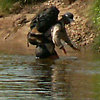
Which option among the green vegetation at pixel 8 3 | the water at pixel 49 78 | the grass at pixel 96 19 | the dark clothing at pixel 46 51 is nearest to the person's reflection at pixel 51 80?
the water at pixel 49 78

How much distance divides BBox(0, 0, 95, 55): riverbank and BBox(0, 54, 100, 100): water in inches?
120

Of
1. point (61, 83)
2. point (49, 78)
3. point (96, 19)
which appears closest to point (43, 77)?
point (49, 78)

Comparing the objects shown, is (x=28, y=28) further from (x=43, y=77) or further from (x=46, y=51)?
(x=43, y=77)

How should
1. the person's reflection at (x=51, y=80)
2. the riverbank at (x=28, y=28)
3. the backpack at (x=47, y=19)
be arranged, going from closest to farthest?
the person's reflection at (x=51, y=80) → the backpack at (x=47, y=19) → the riverbank at (x=28, y=28)

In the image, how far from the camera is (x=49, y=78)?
10445 mm

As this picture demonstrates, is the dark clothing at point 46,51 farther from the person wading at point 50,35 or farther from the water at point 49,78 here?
the water at point 49,78

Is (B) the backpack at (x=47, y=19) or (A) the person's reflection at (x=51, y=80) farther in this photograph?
(B) the backpack at (x=47, y=19)

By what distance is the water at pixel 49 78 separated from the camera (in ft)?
27.9

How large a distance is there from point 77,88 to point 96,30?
9194 millimetres

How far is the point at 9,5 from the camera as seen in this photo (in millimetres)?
23469

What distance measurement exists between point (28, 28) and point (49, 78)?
35.1 feet

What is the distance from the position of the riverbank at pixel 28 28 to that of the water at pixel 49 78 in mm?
3042

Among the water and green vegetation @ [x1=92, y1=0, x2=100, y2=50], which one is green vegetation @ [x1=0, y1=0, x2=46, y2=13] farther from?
the water

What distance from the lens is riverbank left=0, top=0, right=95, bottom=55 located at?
60.3ft
